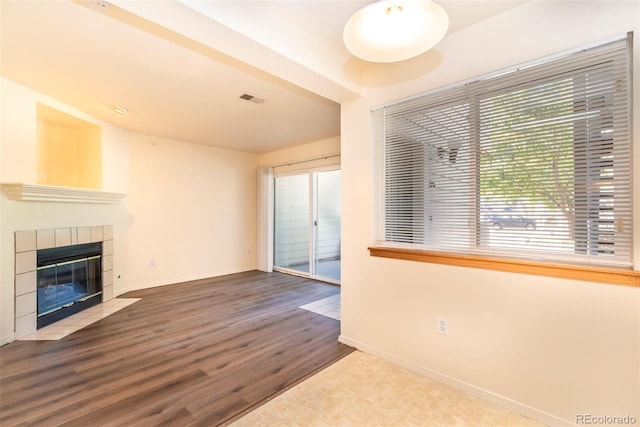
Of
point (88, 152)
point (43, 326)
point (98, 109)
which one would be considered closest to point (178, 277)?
point (43, 326)

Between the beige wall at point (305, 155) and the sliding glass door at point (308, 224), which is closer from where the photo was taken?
the beige wall at point (305, 155)

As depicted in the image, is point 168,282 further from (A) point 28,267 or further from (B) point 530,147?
(B) point 530,147

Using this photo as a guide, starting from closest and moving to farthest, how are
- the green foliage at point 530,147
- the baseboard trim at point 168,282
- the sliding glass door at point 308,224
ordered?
1. the green foliage at point 530,147
2. the baseboard trim at point 168,282
3. the sliding glass door at point 308,224

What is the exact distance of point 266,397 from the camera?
6.32 feet

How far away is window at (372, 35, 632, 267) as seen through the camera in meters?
1.51

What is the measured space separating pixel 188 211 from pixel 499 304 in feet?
16.1

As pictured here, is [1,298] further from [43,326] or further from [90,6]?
[90,6]

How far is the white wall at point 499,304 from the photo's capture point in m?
1.50

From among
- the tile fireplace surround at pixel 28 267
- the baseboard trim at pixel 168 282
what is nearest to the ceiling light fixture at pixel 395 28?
the tile fireplace surround at pixel 28 267

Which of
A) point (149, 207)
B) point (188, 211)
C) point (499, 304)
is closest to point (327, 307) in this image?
point (499, 304)

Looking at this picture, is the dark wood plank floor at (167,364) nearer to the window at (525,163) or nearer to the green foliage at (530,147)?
the window at (525,163)

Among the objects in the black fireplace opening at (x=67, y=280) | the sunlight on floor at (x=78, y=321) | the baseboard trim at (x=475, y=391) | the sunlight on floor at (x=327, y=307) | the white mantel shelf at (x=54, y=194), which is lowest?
the sunlight on floor at (x=327, y=307)

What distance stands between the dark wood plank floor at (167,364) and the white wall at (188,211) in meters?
1.14

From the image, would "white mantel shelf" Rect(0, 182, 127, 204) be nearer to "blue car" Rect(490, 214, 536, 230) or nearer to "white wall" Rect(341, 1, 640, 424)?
"white wall" Rect(341, 1, 640, 424)
